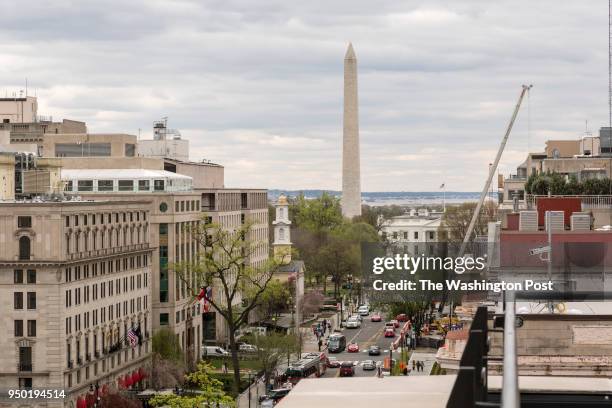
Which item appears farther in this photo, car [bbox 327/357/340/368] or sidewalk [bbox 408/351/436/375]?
car [bbox 327/357/340/368]

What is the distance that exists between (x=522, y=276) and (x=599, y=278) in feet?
10.1

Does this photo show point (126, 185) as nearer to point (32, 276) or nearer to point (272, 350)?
point (272, 350)

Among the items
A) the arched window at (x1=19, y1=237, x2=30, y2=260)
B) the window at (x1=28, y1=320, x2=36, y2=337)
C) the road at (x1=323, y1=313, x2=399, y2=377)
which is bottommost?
the road at (x1=323, y1=313, x2=399, y2=377)

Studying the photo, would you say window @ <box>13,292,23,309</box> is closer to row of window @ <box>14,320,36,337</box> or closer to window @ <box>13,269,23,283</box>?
window @ <box>13,269,23,283</box>

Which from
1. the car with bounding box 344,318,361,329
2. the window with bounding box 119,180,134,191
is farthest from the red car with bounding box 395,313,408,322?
the window with bounding box 119,180,134,191

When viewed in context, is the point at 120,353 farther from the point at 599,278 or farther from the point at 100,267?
the point at 599,278

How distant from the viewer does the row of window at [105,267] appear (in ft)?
263

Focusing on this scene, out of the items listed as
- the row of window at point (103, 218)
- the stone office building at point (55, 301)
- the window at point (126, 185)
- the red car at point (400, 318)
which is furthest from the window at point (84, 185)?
the red car at point (400, 318)

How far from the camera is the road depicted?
96.8 metres

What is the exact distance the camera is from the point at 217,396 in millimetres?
72000

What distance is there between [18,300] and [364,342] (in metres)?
45.3

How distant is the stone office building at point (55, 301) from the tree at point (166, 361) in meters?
2.75

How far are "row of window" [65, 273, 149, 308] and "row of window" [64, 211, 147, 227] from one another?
362 centimetres

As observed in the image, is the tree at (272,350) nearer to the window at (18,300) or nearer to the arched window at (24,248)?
the window at (18,300)
